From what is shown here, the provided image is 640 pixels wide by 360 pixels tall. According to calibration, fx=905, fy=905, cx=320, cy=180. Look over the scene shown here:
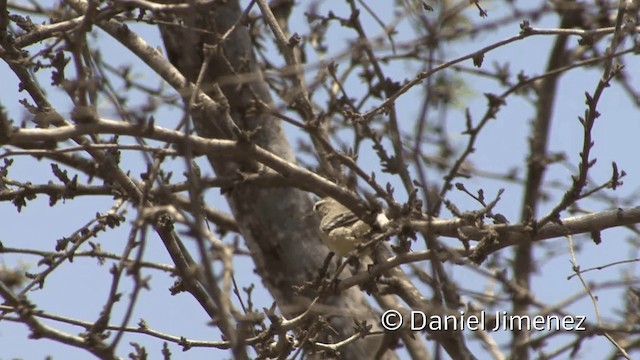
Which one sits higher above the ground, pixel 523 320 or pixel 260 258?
pixel 260 258

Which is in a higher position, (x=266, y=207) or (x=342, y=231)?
(x=266, y=207)

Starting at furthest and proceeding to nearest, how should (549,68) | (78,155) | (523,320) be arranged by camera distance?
(549,68), (78,155), (523,320)

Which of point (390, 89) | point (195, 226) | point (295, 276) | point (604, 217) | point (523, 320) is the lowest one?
point (195, 226)

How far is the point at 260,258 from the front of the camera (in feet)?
21.1

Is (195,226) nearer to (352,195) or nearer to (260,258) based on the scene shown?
(352,195)

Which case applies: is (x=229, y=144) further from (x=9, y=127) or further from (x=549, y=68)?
(x=549, y=68)

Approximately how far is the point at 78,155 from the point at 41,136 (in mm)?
1973

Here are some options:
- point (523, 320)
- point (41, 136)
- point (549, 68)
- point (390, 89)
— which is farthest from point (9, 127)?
point (549, 68)

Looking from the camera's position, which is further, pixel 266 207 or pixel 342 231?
pixel 266 207

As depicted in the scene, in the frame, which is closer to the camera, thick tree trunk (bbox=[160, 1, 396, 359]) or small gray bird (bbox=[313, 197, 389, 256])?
small gray bird (bbox=[313, 197, 389, 256])

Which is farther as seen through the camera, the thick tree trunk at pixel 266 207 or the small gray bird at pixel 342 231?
the thick tree trunk at pixel 266 207

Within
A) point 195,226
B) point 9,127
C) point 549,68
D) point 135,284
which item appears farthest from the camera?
point 549,68

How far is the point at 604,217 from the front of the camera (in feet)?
14.5

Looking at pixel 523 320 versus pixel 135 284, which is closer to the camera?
pixel 135 284
